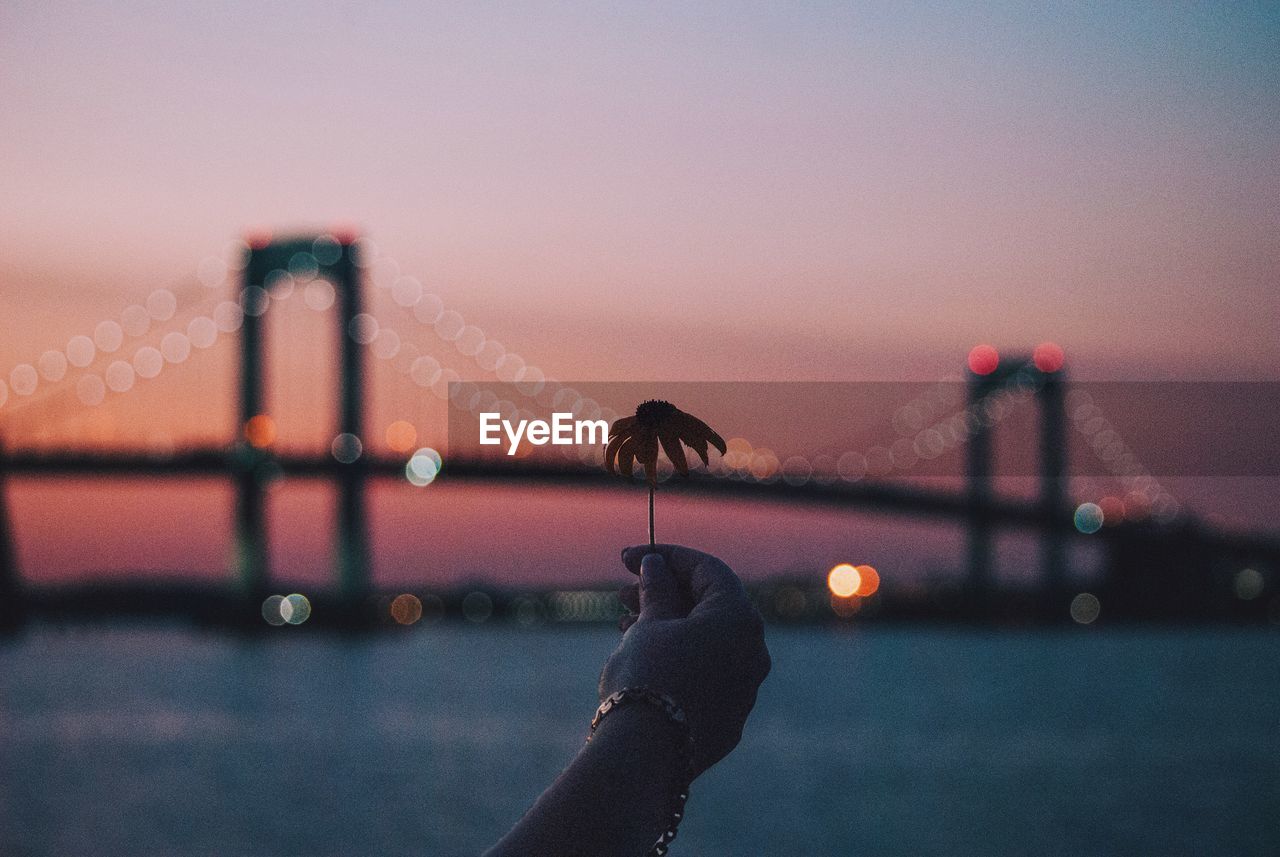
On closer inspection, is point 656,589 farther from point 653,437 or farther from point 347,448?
point 347,448

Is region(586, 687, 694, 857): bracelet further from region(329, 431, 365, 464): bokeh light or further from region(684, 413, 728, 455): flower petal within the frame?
region(329, 431, 365, 464): bokeh light

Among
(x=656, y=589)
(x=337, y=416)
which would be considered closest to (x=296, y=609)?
(x=337, y=416)

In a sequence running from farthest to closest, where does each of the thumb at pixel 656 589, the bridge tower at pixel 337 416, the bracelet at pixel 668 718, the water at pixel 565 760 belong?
the bridge tower at pixel 337 416 → the water at pixel 565 760 → the thumb at pixel 656 589 → the bracelet at pixel 668 718

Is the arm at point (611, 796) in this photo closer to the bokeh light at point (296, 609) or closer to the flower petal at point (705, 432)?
the flower petal at point (705, 432)

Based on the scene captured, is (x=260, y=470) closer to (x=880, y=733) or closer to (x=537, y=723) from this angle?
(x=537, y=723)

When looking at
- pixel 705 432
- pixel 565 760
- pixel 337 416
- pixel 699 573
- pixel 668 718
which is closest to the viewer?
pixel 705 432

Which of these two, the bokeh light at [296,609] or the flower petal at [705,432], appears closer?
the flower petal at [705,432]

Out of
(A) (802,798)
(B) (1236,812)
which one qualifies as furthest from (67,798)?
(B) (1236,812)

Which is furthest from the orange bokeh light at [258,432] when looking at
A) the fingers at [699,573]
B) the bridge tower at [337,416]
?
the fingers at [699,573]
